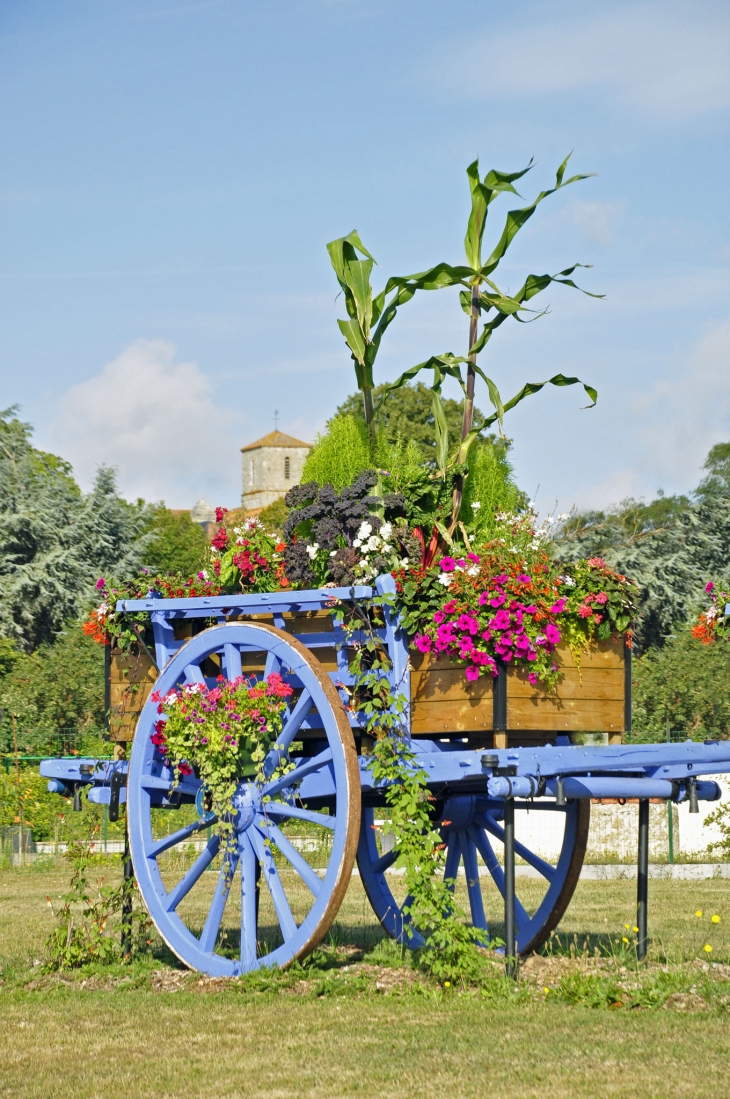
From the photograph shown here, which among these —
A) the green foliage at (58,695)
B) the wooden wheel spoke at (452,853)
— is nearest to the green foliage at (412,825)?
the wooden wheel spoke at (452,853)

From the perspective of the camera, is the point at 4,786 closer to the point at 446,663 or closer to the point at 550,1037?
the point at 446,663

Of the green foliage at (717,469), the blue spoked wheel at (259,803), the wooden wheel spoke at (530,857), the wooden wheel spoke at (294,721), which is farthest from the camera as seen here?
the green foliage at (717,469)

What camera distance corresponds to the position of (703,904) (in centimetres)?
1062

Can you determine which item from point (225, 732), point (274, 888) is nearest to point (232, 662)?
point (225, 732)

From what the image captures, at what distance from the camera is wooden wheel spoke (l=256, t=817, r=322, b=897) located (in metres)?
6.18

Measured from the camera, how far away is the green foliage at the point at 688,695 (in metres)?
20.3

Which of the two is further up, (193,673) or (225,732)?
(193,673)

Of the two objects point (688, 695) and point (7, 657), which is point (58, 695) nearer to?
point (7, 657)

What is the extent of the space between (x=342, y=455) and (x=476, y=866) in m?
2.30

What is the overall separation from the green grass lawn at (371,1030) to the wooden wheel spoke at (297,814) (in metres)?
0.69

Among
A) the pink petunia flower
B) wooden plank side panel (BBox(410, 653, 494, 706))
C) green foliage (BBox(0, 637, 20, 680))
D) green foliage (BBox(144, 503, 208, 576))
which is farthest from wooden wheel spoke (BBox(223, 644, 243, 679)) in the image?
green foliage (BBox(144, 503, 208, 576))

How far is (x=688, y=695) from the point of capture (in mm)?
20578

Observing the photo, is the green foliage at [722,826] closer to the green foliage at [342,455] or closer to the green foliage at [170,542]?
the green foliage at [342,455]

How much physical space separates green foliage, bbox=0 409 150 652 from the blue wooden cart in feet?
64.8
